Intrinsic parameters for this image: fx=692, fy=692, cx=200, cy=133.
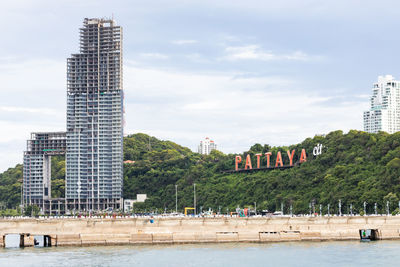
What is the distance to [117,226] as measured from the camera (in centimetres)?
13588

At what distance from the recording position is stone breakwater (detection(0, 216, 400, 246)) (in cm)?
13462

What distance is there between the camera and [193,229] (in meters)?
137

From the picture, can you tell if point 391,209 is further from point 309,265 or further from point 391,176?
point 309,265

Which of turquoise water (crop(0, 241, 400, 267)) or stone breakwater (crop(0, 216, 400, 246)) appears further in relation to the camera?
stone breakwater (crop(0, 216, 400, 246))

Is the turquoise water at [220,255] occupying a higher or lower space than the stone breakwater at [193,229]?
lower

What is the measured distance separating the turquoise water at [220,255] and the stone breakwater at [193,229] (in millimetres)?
4155

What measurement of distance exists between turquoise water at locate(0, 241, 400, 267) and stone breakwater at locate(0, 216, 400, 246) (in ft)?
13.6

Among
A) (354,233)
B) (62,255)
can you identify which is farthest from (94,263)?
(354,233)

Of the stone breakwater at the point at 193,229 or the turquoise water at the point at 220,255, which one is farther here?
the stone breakwater at the point at 193,229

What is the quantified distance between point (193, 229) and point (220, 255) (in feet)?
72.1

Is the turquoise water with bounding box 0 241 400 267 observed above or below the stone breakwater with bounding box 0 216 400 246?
below

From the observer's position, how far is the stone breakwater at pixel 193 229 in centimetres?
13462

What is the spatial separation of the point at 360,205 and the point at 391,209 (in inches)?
418

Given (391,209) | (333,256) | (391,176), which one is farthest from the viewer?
(391,176)
